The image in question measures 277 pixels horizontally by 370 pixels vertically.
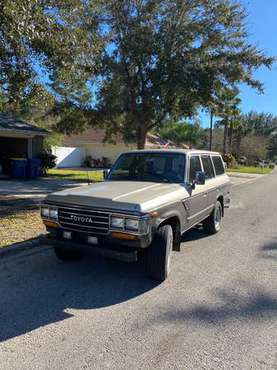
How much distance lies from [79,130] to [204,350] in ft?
56.3

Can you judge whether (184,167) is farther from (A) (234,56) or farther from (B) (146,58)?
(A) (234,56)

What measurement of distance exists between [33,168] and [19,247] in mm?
13112

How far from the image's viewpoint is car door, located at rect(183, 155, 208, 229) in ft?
20.3

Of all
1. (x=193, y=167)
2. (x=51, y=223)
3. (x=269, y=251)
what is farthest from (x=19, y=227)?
(x=269, y=251)

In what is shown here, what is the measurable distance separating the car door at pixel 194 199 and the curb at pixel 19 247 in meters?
2.47

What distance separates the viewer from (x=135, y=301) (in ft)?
15.0

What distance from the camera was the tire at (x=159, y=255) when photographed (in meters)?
4.93

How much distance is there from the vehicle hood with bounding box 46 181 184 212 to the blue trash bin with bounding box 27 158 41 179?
13780 millimetres

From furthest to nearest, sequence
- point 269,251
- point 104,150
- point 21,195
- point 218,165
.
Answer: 1. point 104,150
2. point 21,195
3. point 218,165
4. point 269,251

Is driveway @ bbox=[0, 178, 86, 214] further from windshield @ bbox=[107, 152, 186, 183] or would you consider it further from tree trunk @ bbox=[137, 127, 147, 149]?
tree trunk @ bbox=[137, 127, 147, 149]

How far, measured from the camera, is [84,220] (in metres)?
4.93

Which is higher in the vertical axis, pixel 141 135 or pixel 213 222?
pixel 141 135

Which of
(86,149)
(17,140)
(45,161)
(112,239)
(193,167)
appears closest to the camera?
(112,239)

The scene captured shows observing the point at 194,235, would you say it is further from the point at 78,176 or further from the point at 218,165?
the point at 78,176
